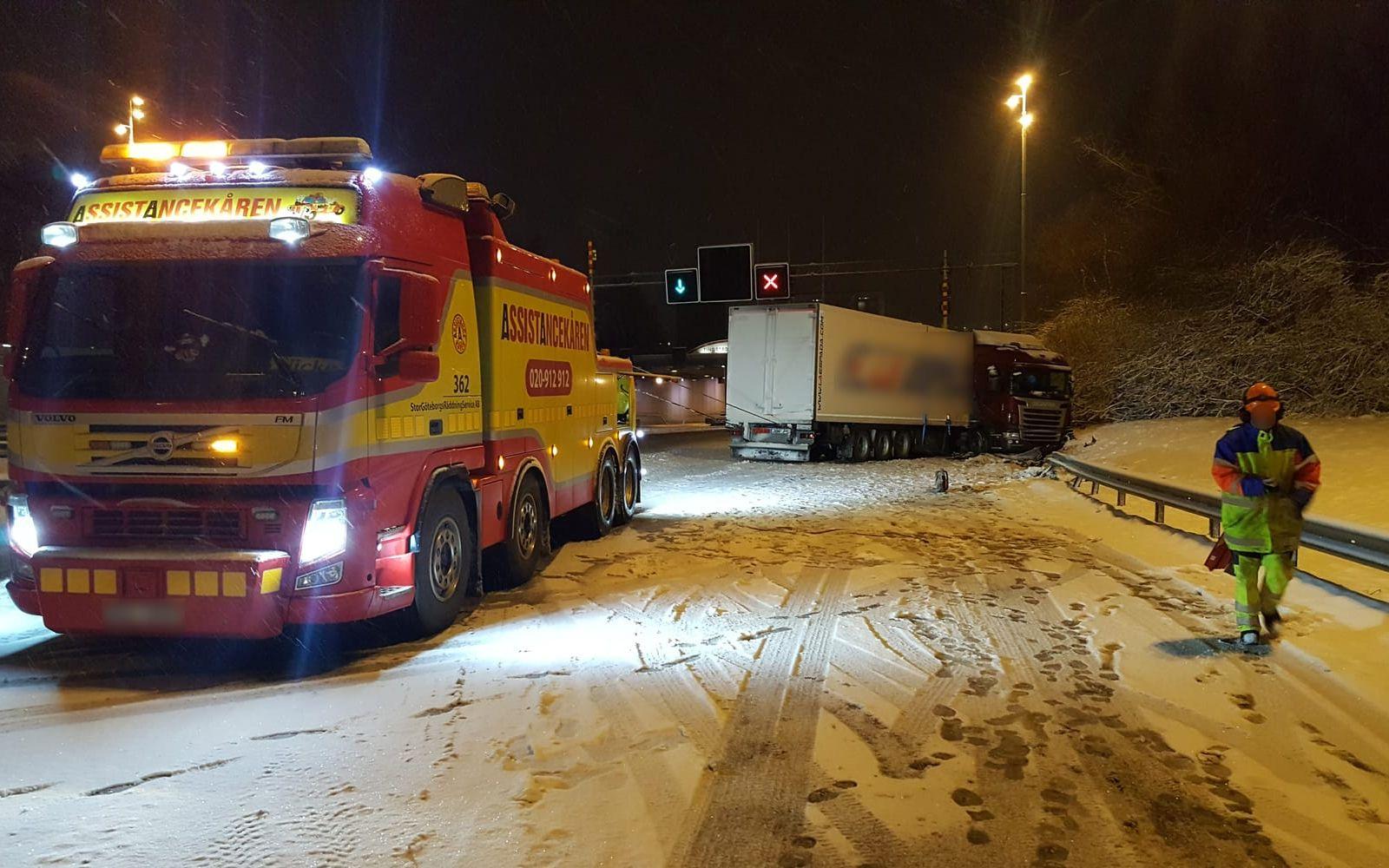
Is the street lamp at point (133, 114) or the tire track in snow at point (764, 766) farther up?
the street lamp at point (133, 114)

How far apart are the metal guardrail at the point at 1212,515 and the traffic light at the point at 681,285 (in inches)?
584

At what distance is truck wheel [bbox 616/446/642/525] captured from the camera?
12.5 metres

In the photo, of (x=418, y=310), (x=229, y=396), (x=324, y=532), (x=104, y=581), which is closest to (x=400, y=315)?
(x=418, y=310)

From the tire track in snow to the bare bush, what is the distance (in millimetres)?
16986

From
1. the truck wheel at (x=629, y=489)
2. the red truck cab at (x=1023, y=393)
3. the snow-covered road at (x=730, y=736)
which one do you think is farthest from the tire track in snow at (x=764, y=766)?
the red truck cab at (x=1023, y=393)

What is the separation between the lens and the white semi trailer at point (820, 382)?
23.1m

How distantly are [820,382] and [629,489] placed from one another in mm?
11040

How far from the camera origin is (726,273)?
93.8 feet

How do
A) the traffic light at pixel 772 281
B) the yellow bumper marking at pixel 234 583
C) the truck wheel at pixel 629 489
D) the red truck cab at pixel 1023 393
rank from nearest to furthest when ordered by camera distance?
the yellow bumper marking at pixel 234 583 → the truck wheel at pixel 629 489 → the red truck cab at pixel 1023 393 → the traffic light at pixel 772 281

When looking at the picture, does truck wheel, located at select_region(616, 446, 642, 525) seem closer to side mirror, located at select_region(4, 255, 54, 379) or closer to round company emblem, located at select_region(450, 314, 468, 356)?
round company emblem, located at select_region(450, 314, 468, 356)

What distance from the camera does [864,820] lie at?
386 centimetres

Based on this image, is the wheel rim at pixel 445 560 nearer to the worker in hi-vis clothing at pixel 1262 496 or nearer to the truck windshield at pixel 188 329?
the truck windshield at pixel 188 329

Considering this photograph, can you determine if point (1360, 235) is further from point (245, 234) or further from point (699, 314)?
point (699, 314)

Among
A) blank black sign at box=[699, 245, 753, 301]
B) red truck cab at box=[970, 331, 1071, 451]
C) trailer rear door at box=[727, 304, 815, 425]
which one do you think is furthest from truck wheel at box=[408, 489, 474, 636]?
red truck cab at box=[970, 331, 1071, 451]
